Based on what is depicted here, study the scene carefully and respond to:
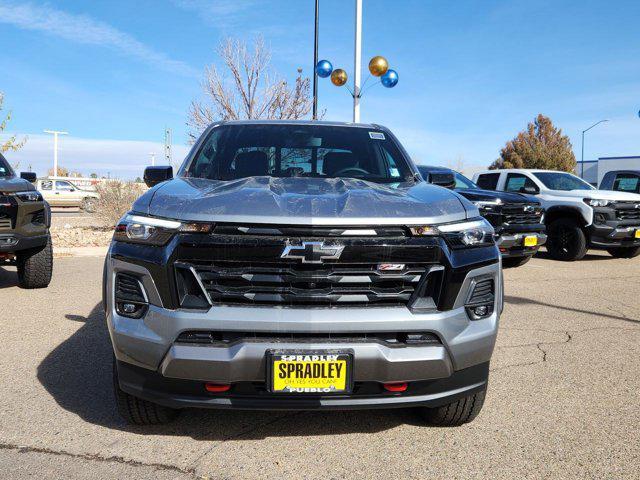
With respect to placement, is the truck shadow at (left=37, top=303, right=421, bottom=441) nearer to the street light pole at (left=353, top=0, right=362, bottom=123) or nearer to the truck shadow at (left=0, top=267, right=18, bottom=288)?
the truck shadow at (left=0, top=267, right=18, bottom=288)

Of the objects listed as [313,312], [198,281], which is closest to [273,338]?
[313,312]

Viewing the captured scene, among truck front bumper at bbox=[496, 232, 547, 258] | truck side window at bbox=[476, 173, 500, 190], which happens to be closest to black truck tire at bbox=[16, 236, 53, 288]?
truck front bumper at bbox=[496, 232, 547, 258]

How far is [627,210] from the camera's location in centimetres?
1127

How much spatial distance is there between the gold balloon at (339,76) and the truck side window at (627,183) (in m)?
7.06

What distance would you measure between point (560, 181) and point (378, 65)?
16.6ft

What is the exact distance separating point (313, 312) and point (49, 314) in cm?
440

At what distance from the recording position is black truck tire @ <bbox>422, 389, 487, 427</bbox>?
3.25 metres

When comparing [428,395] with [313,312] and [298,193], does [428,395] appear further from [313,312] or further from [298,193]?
[298,193]

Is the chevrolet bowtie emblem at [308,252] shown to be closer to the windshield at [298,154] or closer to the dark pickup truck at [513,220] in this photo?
the windshield at [298,154]

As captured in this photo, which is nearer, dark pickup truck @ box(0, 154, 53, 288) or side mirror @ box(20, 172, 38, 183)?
dark pickup truck @ box(0, 154, 53, 288)

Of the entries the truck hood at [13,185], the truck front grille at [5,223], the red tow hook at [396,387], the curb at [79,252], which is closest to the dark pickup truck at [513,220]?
the truck hood at [13,185]

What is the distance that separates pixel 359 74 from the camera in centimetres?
1630

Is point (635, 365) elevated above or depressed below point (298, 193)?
below

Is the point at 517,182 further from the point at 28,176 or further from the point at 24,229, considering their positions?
the point at 24,229
